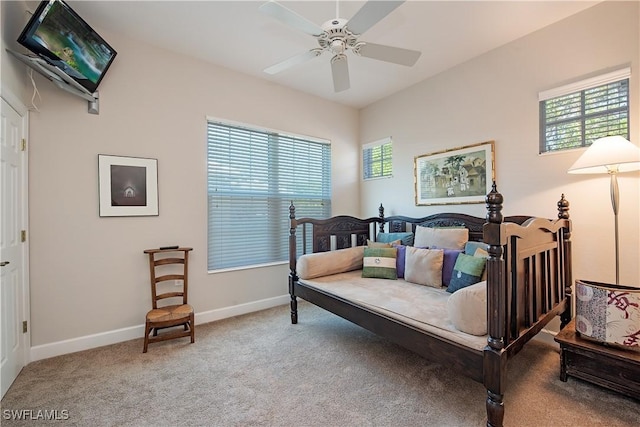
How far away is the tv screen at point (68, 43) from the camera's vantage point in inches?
75.3

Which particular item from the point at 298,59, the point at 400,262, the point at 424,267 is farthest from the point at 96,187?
the point at 424,267

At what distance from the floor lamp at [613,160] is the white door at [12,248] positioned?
13.3ft

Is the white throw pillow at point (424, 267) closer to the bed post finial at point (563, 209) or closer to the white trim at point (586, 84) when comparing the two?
the bed post finial at point (563, 209)

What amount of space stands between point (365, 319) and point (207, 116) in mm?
2654

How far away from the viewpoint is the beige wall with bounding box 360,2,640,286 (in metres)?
2.21

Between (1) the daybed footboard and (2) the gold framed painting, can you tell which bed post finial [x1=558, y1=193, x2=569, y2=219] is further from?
(2) the gold framed painting

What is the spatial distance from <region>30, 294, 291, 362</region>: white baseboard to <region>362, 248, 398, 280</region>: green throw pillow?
1506 millimetres


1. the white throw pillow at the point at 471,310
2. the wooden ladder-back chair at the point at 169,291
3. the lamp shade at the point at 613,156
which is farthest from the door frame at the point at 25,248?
the lamp shade at the point at 613,156

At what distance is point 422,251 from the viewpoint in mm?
2787

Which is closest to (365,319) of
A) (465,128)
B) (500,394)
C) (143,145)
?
(500,394)

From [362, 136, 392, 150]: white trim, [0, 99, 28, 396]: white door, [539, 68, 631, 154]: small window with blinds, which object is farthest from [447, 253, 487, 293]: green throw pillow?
[0, 99, 28, 396]: white door

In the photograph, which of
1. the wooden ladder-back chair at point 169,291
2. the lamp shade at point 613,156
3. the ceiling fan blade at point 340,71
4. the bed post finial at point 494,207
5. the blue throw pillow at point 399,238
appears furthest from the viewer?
the blue throw pillow at point 399,238

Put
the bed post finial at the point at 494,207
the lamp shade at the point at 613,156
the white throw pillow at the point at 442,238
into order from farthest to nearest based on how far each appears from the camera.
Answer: the white throw pillow at the point at 442,238
the lamp shade at the point at 613,156
the bed post finial at the point at 494,207

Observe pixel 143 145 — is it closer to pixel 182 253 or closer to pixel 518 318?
pixel 182 253
